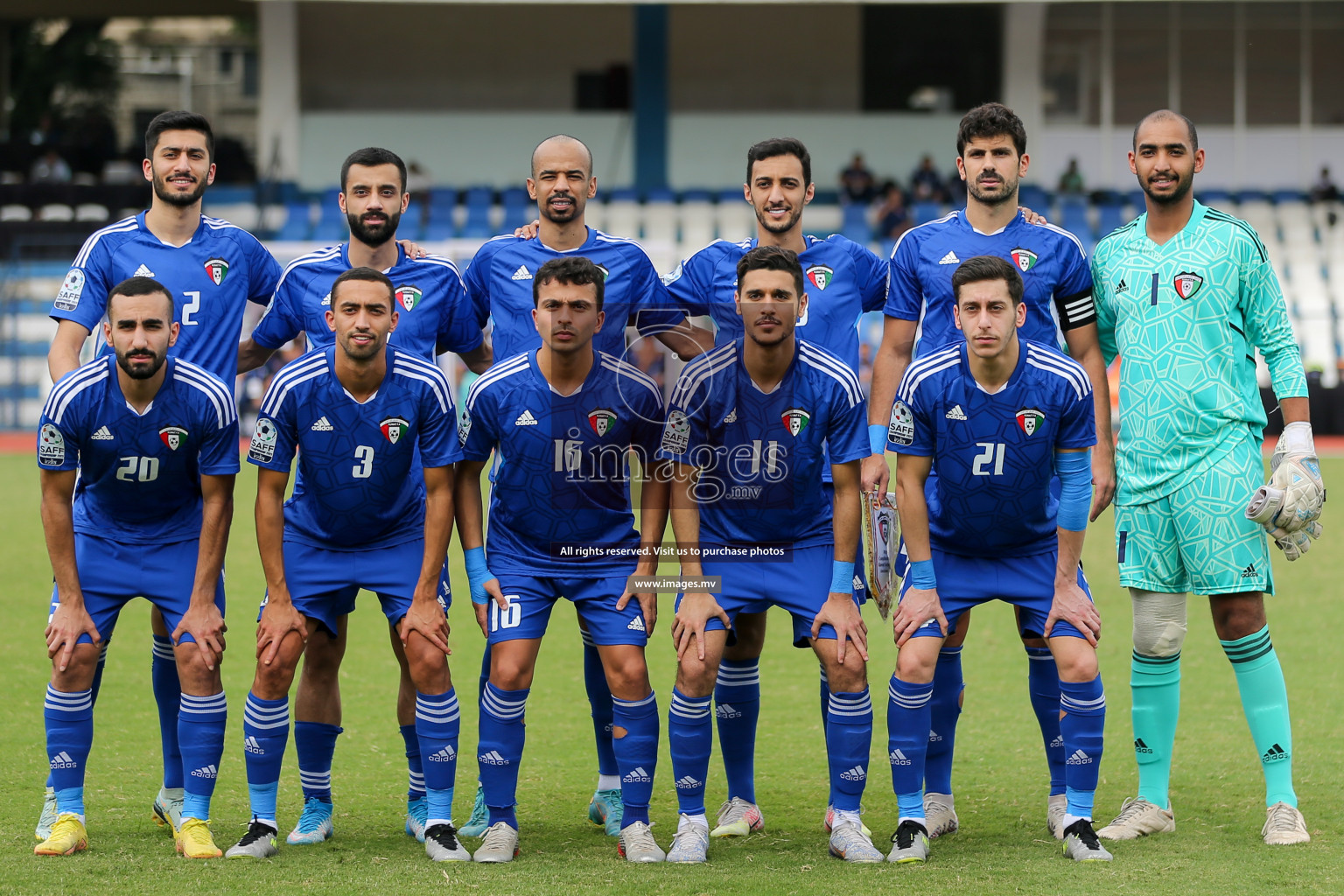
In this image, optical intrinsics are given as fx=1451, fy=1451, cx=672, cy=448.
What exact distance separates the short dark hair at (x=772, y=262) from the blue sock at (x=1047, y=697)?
152 centimetres

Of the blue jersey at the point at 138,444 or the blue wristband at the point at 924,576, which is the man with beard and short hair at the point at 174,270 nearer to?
the blue jersey at the point at 138,444

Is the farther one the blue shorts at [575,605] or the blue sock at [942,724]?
the blue sock at [942,724]

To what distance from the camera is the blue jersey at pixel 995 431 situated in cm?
465

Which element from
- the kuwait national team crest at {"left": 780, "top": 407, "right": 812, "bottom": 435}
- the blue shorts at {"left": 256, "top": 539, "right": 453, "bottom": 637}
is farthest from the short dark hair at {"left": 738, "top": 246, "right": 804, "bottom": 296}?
the blue shorts at {"left": 256, "top": 539, "right": 453, "bottom": 637}

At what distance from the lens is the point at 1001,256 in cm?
498

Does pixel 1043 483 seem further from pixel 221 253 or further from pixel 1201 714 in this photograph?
pixel 221 253

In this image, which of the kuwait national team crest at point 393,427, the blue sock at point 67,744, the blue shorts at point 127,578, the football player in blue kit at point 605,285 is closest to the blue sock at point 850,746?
the football player in blue kit at point 605,285

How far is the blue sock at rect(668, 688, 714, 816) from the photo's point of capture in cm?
468

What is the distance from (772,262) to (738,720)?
5.28ft

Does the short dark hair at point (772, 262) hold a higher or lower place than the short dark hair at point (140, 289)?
higher

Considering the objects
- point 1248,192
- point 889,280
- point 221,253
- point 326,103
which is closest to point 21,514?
point 221,253

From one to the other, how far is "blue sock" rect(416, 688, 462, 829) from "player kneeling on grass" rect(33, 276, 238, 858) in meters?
0.67

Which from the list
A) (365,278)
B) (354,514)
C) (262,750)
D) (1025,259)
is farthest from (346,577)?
(1025,259)

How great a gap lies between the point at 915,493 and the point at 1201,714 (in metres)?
2.61
